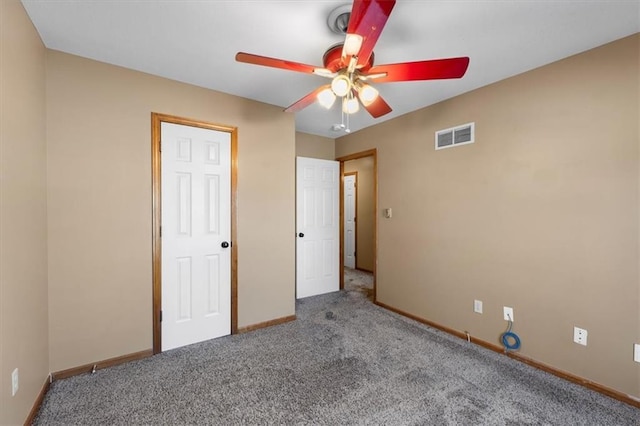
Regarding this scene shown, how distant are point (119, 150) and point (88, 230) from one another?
684 mm

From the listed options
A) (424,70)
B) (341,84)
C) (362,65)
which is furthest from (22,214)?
(424,70)

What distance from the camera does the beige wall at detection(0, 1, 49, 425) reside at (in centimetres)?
131

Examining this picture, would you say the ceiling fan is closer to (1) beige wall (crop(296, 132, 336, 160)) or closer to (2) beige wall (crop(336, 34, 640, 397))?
(2) beige wall (crop(336, 34, 640, 397))

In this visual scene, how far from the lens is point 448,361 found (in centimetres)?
227

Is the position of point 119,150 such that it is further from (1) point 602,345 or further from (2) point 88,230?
(1) point 602,345

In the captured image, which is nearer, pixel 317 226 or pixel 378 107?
pixel 378 107

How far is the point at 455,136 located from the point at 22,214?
346 centimetres

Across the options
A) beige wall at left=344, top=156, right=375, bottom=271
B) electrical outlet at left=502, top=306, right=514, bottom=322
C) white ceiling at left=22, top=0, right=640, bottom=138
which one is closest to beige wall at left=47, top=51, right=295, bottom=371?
white ceiling at left=22, top=0, right=640, bottom=138

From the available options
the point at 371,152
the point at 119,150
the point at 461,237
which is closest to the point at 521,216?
the point at 461,237

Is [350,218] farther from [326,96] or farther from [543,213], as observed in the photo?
[326,96]

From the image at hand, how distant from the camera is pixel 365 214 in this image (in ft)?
18.2

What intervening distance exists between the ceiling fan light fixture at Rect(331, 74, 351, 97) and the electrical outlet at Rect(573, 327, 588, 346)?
2.43 meters

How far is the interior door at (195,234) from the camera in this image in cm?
246

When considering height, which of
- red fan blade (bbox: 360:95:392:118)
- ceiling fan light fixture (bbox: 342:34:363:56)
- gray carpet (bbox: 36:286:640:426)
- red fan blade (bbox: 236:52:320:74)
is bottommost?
gray carpet (bbox: 36:286:640:426)
